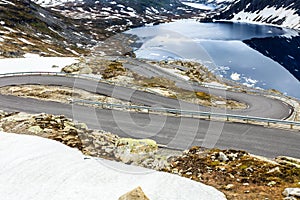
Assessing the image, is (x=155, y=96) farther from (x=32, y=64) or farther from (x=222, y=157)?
(x=32, y=64)

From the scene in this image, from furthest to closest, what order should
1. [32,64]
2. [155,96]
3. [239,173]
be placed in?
[32,64], [155,96], [239,173]

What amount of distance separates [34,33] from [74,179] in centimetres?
10463

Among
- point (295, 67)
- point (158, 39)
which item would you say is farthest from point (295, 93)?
point (158, 39)

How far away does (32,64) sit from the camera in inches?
2221

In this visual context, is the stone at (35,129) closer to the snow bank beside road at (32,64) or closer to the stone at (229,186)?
the stone at (229,186)

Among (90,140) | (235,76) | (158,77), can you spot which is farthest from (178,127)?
(235,76)

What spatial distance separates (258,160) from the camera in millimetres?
15703

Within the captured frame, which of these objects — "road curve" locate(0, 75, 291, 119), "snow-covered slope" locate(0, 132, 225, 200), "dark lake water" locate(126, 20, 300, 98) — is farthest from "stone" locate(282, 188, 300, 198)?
"dark lake water" locate(126, 20, 300, 98)

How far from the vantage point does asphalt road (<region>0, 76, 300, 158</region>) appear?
20.4 metres

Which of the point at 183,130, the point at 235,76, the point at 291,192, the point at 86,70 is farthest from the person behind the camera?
the point at 235,76

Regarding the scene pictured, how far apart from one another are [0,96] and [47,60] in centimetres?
2579

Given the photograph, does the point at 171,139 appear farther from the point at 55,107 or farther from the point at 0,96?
the point at 0,96

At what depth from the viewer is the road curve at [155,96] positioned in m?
35.0

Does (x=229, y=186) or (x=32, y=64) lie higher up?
(x=229, y=186)
